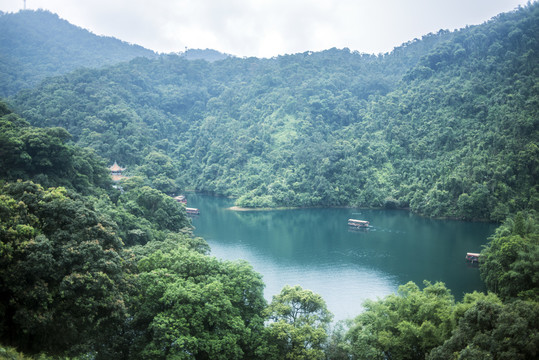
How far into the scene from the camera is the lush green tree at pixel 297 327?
1362 centimetres

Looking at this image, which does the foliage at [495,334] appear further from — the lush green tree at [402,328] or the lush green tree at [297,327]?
the lush green tree at [297,327]

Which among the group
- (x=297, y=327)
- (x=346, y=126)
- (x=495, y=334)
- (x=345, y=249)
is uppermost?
(x=346, y=126)

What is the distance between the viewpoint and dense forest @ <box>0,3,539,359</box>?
11.8 metres

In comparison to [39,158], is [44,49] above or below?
above

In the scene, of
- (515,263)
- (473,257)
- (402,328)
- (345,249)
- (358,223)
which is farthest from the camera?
(358,223)

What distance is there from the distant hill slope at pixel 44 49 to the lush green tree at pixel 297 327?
7330 centimetres

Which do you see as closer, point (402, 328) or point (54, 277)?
point (54, 277)

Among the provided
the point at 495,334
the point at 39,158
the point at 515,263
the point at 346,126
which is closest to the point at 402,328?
the point at 495,334

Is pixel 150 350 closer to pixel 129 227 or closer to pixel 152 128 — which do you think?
pixel 129 227

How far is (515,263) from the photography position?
17.8 meters

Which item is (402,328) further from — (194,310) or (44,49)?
(44,49)

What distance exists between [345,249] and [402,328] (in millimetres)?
19611

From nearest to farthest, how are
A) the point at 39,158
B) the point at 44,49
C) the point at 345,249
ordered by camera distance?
1. the point at 39,158
2. the point at 345,249
3. the point at 44,49

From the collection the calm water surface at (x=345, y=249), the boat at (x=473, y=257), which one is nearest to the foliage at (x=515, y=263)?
the calm water surface at (x=345, y=249)
